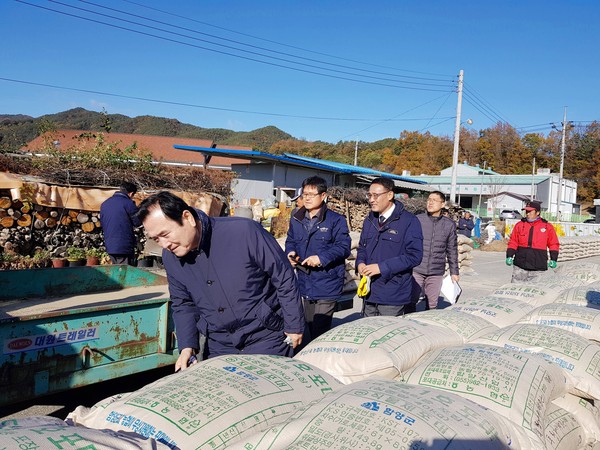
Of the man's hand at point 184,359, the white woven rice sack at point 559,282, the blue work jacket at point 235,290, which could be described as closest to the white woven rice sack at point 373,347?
the blue work jacket at point 235,290

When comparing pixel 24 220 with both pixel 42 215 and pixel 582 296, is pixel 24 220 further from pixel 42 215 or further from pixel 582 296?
pixel 582 296

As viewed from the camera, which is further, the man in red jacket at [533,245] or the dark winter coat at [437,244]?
the man in red jacket at [533,245]

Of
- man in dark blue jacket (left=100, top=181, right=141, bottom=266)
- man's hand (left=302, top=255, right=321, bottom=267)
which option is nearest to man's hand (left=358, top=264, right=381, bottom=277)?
man's hand (left=302, top=255, right=321, bottom=267)

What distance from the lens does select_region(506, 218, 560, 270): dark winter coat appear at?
6020mm

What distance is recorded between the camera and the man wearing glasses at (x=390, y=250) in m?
3.84

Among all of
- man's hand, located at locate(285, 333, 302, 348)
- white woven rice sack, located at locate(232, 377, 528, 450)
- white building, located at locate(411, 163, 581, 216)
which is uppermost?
white building, located at locate(411, 163, 581, 216)

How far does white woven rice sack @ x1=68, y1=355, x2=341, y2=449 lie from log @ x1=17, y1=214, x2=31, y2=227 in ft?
29.2

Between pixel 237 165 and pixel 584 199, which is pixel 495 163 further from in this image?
pixel 237 165

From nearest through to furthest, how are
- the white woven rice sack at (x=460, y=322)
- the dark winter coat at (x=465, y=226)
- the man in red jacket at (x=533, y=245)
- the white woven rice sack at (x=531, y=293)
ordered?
the white woven rice sack at (x=460, y=322) < the white woven rice sack at (x=531, y=293) < the man in red jacket at (x=533, y=245) < the dark winter coat at (x=465, y=226)

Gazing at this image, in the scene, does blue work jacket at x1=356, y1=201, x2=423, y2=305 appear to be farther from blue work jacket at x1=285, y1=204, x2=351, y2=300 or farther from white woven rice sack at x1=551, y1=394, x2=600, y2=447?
white woven rice sack at x1=551, y1=394, x2=600, y2=447

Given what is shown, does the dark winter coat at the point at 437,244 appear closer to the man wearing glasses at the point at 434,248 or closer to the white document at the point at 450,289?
the man wearing glasses at the point at 434,248

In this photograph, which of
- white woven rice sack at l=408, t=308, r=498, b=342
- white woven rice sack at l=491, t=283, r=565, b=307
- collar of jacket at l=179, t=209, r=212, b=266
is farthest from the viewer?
white woven rice sack at l=491, t=283, r=565, b=307

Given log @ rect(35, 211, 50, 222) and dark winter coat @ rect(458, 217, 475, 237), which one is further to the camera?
dark winter coat @ rect(458, 217, 475, 237)

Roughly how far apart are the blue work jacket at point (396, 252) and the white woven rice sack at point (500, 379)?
3.75 feet
